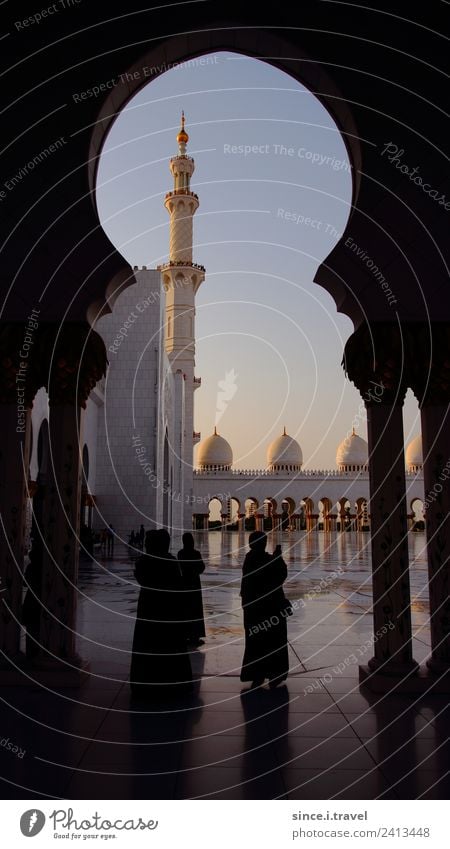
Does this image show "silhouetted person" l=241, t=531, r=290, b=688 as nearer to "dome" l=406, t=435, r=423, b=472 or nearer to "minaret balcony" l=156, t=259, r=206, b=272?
"minaret balcony" l=156, t=259, r=206, b=272

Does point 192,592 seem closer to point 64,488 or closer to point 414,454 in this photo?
point 64,488

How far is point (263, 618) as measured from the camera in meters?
3.85

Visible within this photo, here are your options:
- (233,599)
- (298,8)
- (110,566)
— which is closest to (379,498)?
(298,8)

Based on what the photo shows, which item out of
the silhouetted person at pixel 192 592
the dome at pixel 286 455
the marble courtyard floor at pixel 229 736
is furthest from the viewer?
the dome at pixel 286 455

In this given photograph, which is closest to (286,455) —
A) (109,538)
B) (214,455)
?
(214,455)

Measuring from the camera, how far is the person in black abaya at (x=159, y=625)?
3564 millimetres

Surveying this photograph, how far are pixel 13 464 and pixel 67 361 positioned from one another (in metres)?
0.72

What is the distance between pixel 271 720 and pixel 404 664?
100cm

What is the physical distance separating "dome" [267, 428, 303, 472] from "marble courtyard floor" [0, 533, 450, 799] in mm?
32346

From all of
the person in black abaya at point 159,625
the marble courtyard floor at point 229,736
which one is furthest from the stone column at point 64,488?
the person in black abaya at point 159,625

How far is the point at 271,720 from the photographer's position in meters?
3.08

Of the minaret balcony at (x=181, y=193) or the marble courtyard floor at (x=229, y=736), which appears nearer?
the marble courtyard floor at (x=229, y=736)

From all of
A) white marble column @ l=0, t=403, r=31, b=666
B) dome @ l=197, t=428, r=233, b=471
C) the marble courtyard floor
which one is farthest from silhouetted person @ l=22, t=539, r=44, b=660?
dome @ l=197, t=428, r=233, b=471

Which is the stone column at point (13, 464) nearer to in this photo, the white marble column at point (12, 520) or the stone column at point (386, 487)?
the white marble column at point (12, 520)
